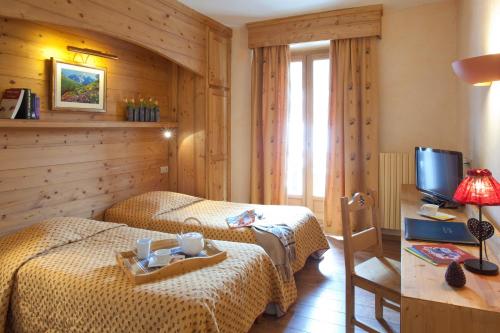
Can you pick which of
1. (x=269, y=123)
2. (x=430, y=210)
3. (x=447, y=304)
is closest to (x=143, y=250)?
(x=447, y=304)

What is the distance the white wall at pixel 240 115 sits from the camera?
4.87 m

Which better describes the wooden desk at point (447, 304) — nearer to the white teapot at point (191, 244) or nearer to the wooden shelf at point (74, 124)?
the white teapot at point (191, 244)

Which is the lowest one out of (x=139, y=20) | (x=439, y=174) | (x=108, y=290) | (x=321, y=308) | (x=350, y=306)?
(x=321, y=308)

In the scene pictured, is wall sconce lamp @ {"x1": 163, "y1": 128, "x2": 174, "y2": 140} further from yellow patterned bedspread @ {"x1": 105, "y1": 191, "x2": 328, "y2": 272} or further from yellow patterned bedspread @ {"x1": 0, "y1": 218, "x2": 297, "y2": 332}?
yellow patterned bedspread @ {"x1": 0, "y1": 218, "x2": 297, "y2": 332}

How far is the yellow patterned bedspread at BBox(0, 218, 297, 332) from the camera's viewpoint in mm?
1762

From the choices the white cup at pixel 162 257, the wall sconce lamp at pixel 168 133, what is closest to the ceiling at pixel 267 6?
the wall sconce lamp at pixel 168 133

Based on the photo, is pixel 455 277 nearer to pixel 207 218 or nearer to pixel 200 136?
pixel 207 218

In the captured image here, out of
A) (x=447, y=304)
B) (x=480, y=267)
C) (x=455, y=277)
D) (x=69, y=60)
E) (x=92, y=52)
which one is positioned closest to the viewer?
(x=447, y=304)

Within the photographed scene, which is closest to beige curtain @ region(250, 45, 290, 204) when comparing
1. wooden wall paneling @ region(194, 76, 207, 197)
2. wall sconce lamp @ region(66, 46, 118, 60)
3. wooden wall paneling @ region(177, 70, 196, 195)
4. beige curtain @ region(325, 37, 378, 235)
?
beige curtain @ region(325, 37, 378, 235)

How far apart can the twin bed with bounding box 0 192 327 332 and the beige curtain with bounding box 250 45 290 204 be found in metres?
1.87

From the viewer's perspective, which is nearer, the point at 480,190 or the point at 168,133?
the point at 480,190

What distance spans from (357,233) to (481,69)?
117 centimetres

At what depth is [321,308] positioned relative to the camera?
2.70 m

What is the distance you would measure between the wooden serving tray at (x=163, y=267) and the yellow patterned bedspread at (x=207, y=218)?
0.65 m
